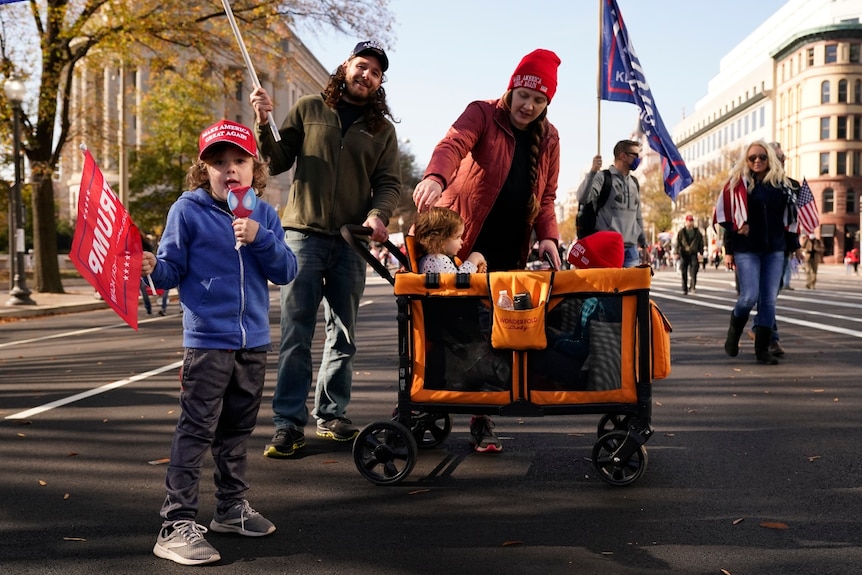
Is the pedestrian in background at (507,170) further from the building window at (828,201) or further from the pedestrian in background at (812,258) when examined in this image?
the building window at (828,201)

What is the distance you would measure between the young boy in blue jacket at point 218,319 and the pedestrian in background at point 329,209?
4.34 feet

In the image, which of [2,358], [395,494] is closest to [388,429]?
[395,494]

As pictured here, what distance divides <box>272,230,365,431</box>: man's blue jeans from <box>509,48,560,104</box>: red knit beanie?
Result: 127 cm

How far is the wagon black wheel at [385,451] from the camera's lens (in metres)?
4.33

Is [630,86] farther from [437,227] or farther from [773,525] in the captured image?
[773,525]

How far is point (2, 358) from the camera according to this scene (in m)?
10.3

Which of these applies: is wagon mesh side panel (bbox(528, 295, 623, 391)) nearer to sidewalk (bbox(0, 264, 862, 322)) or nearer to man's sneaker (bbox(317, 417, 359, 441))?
man's sneaker (bbox(317, 417, 359, 441))

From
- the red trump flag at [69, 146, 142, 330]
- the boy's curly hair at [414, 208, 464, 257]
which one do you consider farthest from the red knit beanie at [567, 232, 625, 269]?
the red trump flag at [69, 146, 142, 330]

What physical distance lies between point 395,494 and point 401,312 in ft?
2.66

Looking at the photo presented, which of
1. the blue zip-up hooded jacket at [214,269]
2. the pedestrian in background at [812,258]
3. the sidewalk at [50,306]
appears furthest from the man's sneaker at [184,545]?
the pedestrian in background at [812,258]

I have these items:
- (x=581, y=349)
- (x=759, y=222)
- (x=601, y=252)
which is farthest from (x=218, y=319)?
(x=759, y=222)

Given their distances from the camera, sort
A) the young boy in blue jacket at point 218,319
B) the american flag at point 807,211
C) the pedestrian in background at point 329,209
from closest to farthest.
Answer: the young boy in blue jacket at point 218,319 → the pedestrian in background at point 329,209 → the american flag at point 807,211

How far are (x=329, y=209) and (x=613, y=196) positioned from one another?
5264 mm

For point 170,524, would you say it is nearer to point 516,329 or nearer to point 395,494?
point 395,494
